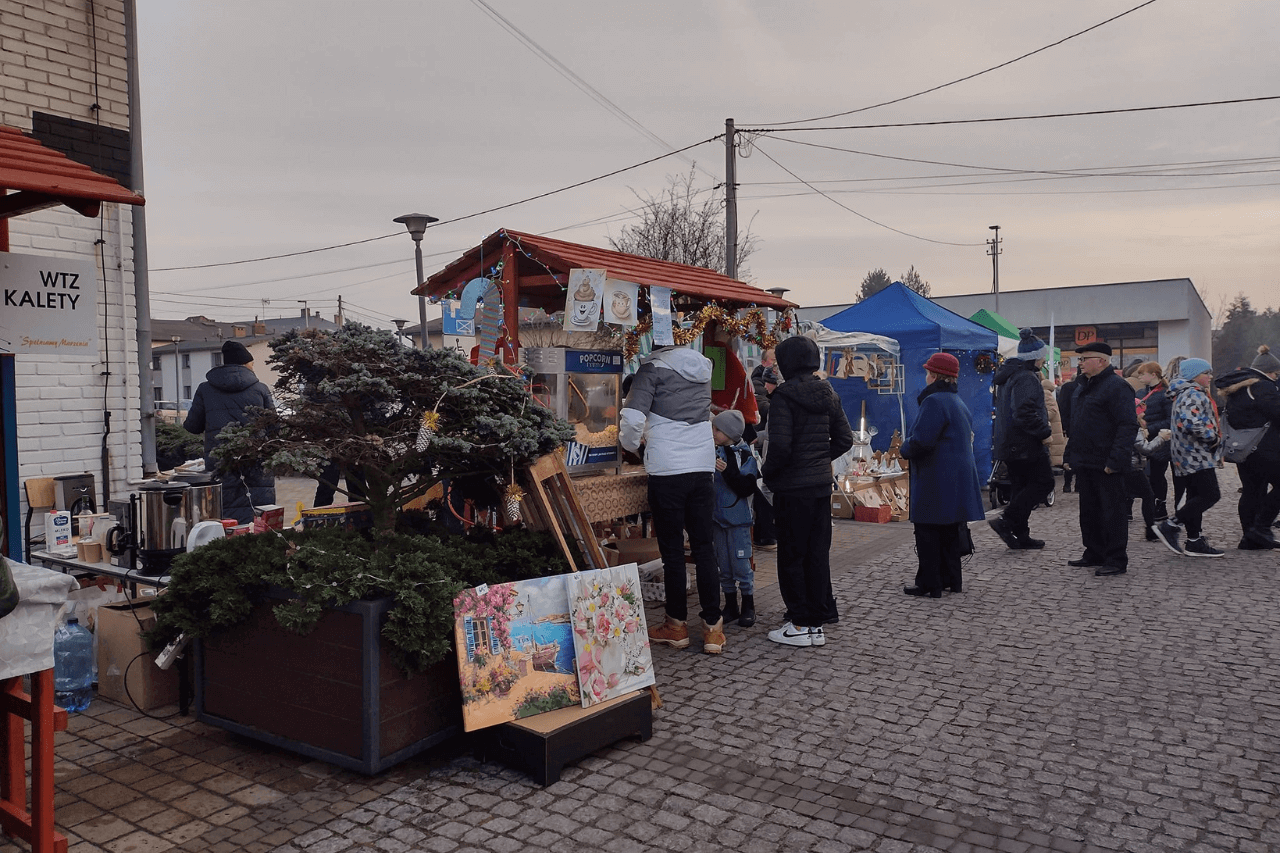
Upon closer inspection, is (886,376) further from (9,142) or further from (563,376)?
(9,142)

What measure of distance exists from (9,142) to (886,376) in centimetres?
1051

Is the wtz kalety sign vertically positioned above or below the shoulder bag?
above

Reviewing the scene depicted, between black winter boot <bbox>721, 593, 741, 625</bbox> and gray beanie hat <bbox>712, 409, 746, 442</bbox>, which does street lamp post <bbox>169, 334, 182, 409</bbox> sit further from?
gray beanie hat <bbox>712, 409, 746, 442</bbox>

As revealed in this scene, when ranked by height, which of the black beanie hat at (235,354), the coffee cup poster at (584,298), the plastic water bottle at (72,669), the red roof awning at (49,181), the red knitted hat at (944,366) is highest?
the red roof awning at (49,181)

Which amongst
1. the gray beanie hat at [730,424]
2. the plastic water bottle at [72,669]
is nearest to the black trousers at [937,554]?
the gray beanie hat at [730,424]

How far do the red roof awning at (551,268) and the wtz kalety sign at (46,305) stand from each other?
2467mm

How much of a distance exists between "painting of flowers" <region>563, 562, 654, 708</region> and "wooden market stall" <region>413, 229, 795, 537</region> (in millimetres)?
1354

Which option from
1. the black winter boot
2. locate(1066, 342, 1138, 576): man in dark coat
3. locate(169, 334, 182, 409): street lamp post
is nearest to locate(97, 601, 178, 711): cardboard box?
the black winter boot

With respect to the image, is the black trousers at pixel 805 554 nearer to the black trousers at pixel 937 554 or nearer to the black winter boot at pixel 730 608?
the black winter boot at pixel 730 608

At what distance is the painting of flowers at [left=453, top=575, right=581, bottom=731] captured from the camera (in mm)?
3748

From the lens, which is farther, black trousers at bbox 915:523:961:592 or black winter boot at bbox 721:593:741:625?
black trousers at bbox 915:523:961:592

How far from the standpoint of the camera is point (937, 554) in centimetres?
685

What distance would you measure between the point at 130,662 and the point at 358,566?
1750 mm

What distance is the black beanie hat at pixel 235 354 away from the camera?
6.88m
